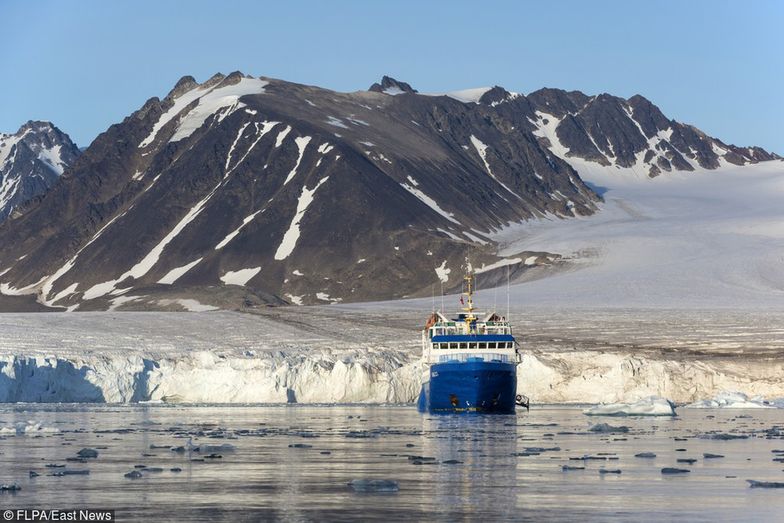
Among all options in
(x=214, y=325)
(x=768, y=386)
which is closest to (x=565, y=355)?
(x=768, y=386)

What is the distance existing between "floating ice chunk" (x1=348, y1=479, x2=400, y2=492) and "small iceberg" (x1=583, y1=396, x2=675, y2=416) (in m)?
39.4

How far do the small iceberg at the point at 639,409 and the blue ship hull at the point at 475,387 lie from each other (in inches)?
194

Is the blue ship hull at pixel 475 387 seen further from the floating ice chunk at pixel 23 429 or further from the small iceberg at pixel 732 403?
the floating ice chunk at pixel 23 429

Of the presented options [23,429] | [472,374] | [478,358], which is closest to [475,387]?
[472,374]

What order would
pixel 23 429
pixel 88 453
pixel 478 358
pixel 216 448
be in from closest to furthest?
pixel 88 453
pixel 216 448
pixel 23 429
pixel 478 358

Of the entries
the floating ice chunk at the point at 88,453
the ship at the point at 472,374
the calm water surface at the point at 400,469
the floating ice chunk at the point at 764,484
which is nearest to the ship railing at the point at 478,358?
the ship at the point at 472,374

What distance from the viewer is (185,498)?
29953mm

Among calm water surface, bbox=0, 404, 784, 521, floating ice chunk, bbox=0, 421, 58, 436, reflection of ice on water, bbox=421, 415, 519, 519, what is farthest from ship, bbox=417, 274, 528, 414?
floating ice chunk, bbox=0, 421, 58, 436

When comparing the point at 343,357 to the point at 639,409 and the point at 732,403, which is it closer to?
the point at 732,403

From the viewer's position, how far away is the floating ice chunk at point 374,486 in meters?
31.7

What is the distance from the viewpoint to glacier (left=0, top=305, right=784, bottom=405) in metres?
89.3

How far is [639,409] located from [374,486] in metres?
41.7

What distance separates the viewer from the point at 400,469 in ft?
122

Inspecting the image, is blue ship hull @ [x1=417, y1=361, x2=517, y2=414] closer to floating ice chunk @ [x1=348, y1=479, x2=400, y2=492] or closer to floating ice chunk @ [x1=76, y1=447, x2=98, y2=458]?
floating ice chunk @ [x1=76, y1=447, x2=98, y2=458]
